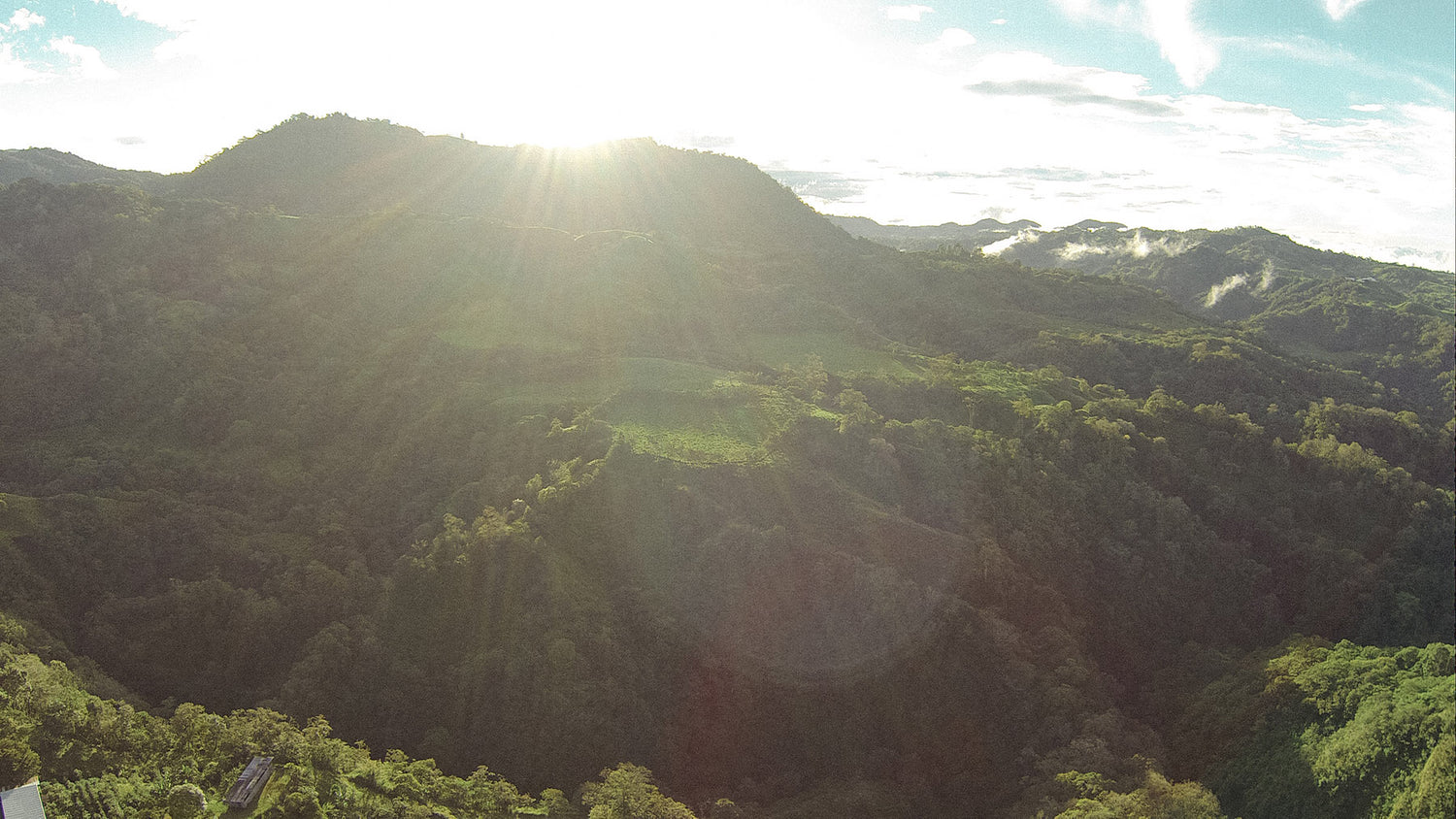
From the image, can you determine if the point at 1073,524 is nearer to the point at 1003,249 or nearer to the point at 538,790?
the point at 538,790

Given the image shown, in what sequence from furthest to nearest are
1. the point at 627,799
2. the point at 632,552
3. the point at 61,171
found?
the point at 61,171 → the point at 632,552 → the point at 627,799

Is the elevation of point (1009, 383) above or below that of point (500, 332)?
below

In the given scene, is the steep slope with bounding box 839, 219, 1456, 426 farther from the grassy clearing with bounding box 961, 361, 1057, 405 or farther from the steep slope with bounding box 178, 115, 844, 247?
the steep slope with bounding box 178, 115, 844, 247

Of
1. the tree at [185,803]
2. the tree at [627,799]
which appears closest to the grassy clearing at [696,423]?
the tree at [627,799]

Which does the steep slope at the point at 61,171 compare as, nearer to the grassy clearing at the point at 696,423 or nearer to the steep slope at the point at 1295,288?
the grassy clearing at the point at 696,423

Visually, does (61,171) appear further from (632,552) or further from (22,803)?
(22,803)

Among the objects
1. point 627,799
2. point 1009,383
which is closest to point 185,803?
point 627,799

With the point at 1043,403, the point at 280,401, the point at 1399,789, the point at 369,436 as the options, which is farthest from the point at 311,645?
the point at 1043,403
